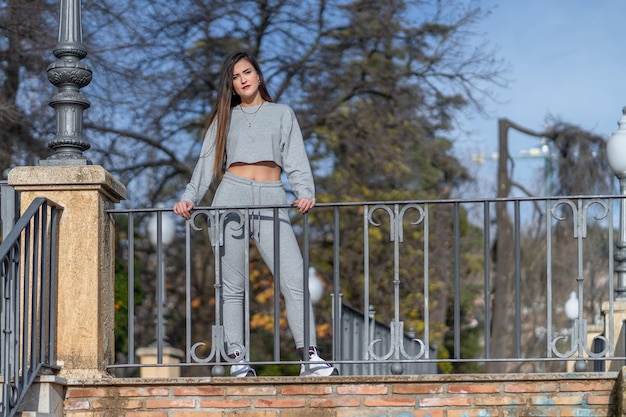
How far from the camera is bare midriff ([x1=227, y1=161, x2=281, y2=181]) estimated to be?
7195mm

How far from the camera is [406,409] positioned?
6594mm

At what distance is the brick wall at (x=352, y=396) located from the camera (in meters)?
6.53

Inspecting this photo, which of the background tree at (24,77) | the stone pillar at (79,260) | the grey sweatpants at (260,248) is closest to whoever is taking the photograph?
the stone pillar at (79,260)

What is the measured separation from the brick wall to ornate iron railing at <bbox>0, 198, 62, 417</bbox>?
0.35 metres

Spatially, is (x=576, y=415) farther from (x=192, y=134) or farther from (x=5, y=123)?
(x=192, y=134)

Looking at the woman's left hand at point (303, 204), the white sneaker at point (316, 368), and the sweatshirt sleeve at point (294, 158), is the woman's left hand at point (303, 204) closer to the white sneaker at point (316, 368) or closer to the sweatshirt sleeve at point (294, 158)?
the sweatshirt sleeve at point (294, 158)

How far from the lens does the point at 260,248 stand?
719cm

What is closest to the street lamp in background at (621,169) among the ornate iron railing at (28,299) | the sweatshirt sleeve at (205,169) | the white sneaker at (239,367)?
the sweatshirt sleeve at (205,169)

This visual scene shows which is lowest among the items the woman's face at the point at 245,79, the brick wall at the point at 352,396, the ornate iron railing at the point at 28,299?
the brick wall at the point at 352,396

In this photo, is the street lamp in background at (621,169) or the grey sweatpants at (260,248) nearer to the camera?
the grey sweatpants at (260,248)

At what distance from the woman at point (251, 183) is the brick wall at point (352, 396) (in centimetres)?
33

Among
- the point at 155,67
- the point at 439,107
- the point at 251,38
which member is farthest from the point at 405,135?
the point at 155,67

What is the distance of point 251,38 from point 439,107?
3693mm

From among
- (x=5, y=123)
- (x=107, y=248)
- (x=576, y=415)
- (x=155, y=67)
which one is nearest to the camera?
(x=576, y=415)
